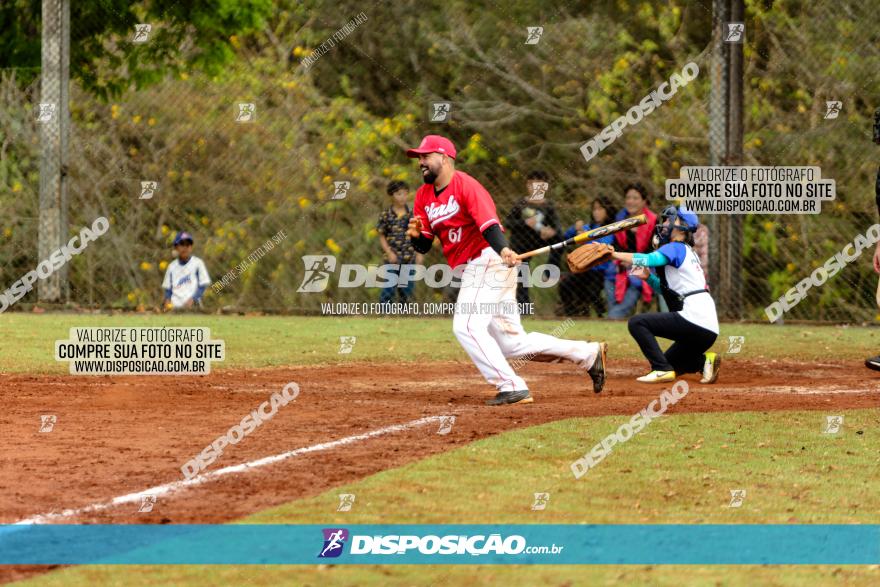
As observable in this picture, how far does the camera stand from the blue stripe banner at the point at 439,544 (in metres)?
5.12

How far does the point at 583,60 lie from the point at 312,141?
170 inches

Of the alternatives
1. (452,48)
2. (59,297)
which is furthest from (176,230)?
(452,48)

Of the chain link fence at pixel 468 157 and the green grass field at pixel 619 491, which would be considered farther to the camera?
the chain link fence at pixel 468 157

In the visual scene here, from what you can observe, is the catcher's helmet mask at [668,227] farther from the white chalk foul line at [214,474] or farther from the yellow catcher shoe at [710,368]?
the white chalk foul line at [214,474]

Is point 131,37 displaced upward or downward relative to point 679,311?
upward

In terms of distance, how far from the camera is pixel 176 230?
746 inches

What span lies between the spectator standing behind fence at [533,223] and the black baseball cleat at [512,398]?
24.4 feet

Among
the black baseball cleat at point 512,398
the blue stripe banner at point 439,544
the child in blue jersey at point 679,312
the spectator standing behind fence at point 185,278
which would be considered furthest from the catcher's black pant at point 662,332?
the spectator standing behind fence at point 185,278

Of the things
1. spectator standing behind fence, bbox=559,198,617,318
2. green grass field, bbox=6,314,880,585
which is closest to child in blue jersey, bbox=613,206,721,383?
green grass field, bbox=6,314,880,585

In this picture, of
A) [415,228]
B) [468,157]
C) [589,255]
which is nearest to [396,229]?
[468,157]

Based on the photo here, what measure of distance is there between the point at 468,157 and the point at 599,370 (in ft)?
34.6

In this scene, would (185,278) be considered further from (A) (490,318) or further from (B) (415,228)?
(A) (490,318)

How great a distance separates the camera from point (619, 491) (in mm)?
6398

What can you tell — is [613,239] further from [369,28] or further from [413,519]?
[413,519]
